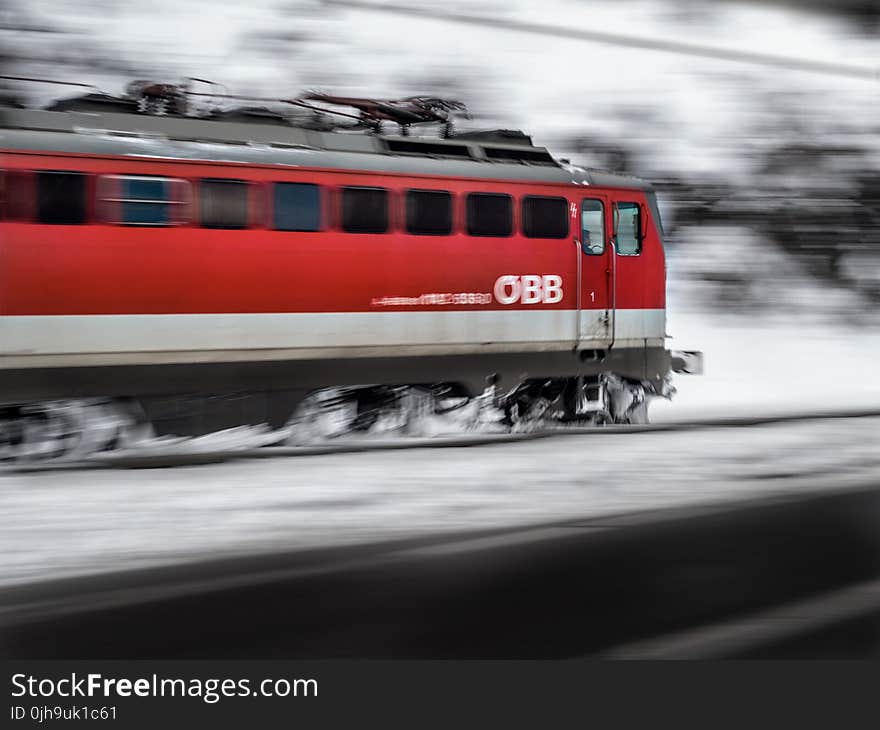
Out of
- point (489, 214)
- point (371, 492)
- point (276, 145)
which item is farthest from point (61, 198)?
point (489, 214)

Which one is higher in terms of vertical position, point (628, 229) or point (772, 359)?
point (628, 229)

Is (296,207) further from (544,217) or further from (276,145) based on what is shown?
(544,217)

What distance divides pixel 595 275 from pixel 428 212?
2500 millimetres

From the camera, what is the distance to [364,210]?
12203 mm

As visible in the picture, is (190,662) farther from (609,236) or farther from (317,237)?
(609,236)

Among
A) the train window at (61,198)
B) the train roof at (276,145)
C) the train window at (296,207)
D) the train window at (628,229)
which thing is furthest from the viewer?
the train window at (628,229)

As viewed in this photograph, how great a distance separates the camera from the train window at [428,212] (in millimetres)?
12539

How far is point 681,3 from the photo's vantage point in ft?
93.4

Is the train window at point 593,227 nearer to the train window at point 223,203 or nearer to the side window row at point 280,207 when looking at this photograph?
the side window row at point 280,207

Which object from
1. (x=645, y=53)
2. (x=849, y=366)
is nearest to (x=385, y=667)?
(x=849, y=366)

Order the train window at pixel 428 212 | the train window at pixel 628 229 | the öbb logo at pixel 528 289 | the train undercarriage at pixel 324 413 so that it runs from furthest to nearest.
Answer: the train window at pixel 628 229 → the öbb logo at pixel 528 289 → the train window at pixel 428 212 → the train undercarriage at pixel 324 413

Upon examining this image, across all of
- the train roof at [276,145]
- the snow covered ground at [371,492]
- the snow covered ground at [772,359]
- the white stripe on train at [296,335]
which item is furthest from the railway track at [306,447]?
the snow covered ground at [772,359]

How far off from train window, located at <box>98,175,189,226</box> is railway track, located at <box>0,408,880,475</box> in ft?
7.20

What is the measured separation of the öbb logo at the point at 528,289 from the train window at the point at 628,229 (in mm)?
1132
